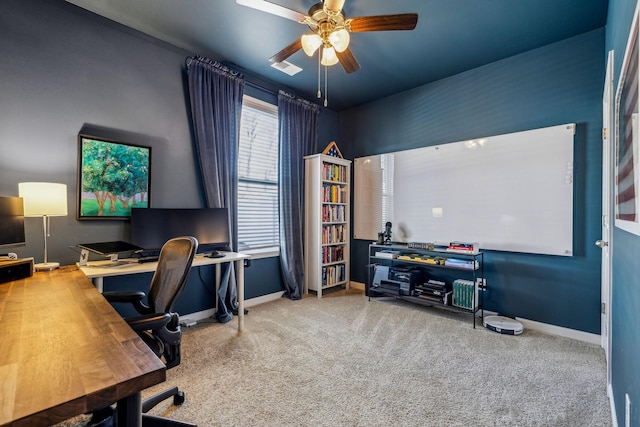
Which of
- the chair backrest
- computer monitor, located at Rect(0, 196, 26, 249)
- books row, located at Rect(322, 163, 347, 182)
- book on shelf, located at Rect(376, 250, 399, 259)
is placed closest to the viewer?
the chair backrest

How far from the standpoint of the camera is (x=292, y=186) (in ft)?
12.2

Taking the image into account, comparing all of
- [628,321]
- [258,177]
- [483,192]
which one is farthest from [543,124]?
[258,177]

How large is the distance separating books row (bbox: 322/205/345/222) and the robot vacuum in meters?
2.09

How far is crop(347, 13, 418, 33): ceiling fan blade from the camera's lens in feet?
5.80

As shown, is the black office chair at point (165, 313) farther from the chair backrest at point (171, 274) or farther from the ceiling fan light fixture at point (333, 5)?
the ceiling fan light fixture at point (333, 5)

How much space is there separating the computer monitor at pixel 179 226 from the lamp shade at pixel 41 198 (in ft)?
1.80

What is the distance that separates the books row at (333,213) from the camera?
12.7 ft

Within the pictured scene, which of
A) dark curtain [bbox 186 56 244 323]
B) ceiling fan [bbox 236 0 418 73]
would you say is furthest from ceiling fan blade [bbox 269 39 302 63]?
dark curtain [bbox 186 56 244 323]

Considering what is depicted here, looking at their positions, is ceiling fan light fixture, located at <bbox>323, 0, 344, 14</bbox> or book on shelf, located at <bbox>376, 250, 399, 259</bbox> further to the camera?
book on shelf, located at <bbox>376, 250, 399, 259</bbox>

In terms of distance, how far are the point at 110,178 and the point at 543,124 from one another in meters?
3.94

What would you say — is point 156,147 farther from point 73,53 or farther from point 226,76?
point 226,76

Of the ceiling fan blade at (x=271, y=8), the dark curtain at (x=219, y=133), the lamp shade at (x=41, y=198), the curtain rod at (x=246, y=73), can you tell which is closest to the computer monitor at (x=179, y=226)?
the dark curtain at (x=219, y=133)

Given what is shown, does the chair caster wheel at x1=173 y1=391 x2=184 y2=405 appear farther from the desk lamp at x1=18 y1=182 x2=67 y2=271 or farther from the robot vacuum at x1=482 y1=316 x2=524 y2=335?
the robot vacuum at x1=482 y1=316 x2=524 y2=335

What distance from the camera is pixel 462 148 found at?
10.5 ft
